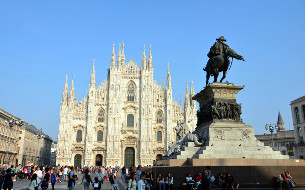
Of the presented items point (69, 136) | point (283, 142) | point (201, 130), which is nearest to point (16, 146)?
point (69, 136)

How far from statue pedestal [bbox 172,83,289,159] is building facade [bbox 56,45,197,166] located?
31.0 metres

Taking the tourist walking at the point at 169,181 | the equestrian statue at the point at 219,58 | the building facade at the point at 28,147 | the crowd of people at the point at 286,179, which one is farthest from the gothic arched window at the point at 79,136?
the crowd of people at the point at 286,179

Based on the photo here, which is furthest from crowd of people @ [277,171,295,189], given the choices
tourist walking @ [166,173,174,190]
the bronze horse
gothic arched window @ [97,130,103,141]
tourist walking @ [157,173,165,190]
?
gothic arched window @ [97,130,103,141]

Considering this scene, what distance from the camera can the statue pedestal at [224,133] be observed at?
9.98 m

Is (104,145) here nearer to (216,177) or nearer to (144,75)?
(144,75)

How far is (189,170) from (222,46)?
5.94m

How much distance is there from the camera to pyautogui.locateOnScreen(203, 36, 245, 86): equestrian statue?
11.7 meters

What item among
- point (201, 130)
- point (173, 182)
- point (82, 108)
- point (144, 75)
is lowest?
point (173, 182)

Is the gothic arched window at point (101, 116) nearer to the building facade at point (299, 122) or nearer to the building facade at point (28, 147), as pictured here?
the building facade at point (28, 147)

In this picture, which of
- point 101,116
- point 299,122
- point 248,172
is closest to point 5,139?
point 101,116

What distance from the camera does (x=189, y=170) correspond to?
8523 mm

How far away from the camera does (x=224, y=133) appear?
1048cm

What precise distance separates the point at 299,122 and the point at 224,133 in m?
33.7

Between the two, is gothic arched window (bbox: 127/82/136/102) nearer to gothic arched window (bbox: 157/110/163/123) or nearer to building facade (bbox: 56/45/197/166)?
Result: building facade (bbox: 56/45/197/166)
